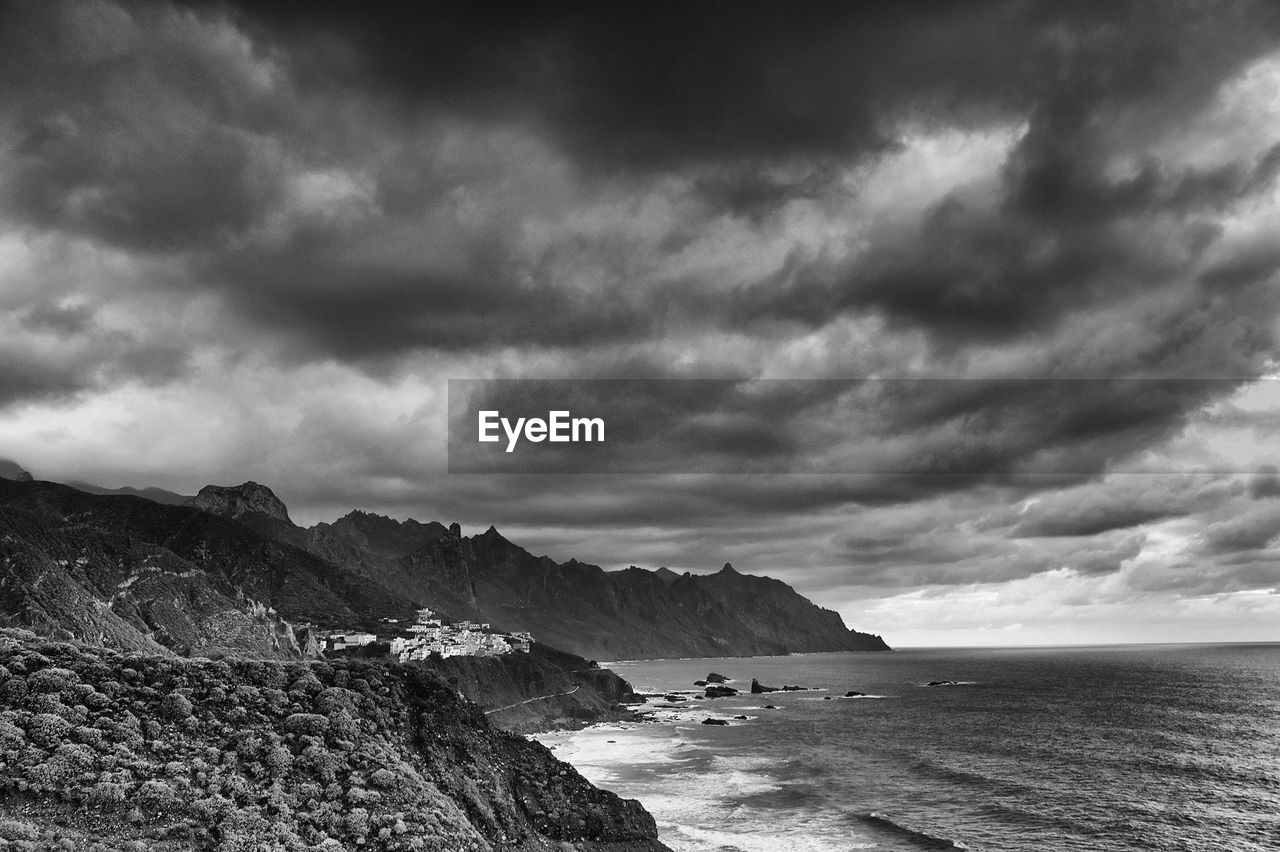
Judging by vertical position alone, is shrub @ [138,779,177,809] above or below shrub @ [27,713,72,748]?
below

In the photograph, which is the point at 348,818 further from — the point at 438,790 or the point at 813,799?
the point at 813,799

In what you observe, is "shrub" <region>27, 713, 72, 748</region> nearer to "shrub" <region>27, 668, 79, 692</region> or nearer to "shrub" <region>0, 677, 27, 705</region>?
"shrub" <region>0, 677, 27, 705</region>

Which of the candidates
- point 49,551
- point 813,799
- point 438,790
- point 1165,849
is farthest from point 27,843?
point 49,551

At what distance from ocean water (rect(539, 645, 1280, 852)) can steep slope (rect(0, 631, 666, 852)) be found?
2232 centimetres

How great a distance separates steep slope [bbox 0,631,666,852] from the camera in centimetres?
2519

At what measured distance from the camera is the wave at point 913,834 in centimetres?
5406

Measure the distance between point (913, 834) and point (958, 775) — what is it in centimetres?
2751

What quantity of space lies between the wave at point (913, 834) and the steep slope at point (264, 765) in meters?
26.2

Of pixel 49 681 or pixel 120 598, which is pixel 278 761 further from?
pixel 120 598

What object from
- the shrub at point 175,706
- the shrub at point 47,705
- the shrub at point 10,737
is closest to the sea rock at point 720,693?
the shrub at point 175,706

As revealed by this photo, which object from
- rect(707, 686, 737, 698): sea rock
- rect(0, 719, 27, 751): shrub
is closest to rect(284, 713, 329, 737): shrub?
rect(0, 719, 27, 751): shrub

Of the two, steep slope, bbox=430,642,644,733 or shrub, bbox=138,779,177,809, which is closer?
shrub, bbox=138,779,177,809

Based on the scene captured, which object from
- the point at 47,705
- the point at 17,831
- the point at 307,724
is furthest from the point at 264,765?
the point at 47,705

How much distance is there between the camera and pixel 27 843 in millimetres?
21578
